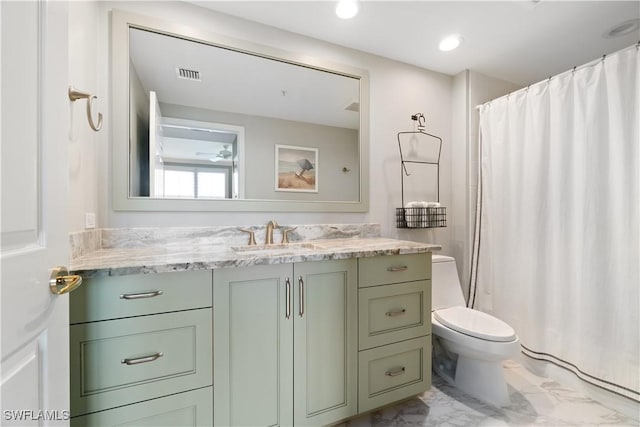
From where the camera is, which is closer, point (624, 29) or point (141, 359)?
point (141, 359)

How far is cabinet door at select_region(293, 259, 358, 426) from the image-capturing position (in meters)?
1.29

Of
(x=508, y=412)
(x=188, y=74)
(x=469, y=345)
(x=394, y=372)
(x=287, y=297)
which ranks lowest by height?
(x=508, y=412)

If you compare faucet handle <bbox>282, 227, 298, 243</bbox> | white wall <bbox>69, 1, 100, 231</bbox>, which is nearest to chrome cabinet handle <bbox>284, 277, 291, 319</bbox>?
faucet handle <bbox>282, 227, 298, 243</bbox>

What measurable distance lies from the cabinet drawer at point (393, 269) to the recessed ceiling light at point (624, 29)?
1995 mm

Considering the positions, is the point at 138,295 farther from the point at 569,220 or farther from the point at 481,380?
the point at 569,220

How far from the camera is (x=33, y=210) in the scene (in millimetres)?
612

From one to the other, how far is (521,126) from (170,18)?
244 cm

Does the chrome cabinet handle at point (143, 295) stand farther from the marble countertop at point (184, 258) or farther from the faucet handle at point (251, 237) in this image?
the faucet handle at point (251, 237)

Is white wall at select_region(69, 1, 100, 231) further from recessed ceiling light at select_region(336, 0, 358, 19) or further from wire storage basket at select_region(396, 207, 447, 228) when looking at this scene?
wire storage basket at select_region(396, 207, 447, 228)

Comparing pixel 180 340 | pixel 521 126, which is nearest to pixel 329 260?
pixel 180 340

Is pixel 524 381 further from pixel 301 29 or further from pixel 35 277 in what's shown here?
pixel 301 29

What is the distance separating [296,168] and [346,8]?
98cm

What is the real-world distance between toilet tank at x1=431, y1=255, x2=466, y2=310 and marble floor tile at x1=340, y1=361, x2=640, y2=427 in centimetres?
54

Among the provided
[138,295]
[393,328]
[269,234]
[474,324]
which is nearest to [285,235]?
[269,234]
